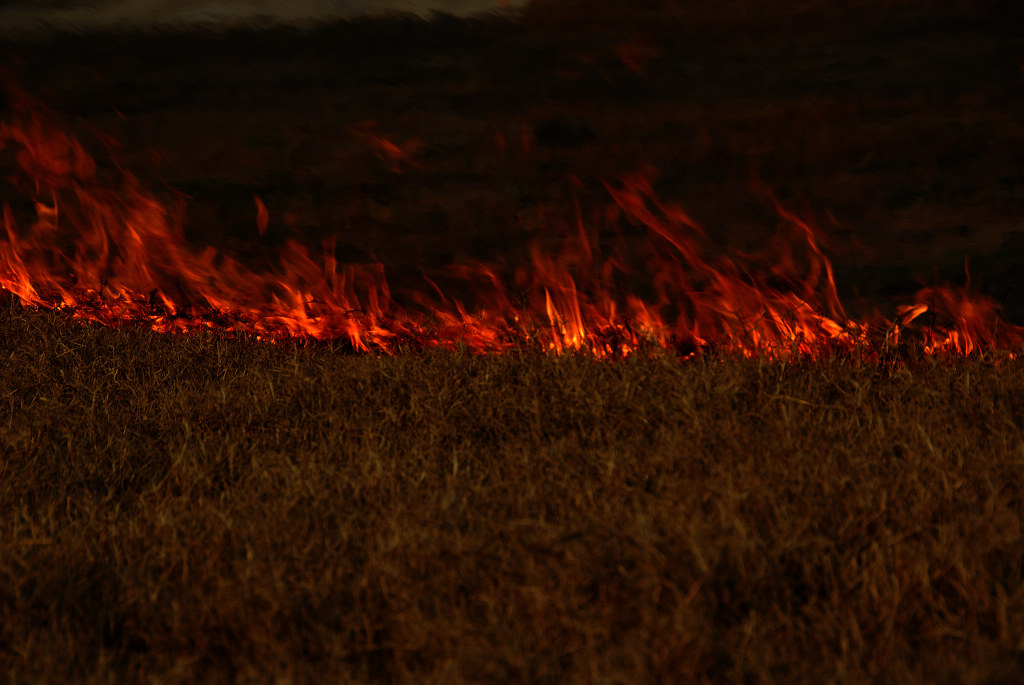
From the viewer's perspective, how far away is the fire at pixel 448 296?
3.41m

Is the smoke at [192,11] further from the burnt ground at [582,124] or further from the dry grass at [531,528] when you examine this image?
the dry grass at [531,528]

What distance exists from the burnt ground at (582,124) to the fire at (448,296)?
78mm

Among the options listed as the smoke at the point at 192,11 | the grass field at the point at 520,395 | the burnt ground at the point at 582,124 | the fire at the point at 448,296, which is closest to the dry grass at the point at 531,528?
the grass field at the point at 520,395

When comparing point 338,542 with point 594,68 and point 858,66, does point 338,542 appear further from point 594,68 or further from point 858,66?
point 858,66

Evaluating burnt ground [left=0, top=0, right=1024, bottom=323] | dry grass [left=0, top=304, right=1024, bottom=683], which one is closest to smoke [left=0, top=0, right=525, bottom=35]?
burnt ground [left=0, top=0, right=1024, bottom=323]

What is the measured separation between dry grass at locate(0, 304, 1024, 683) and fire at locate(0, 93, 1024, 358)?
1.21ft

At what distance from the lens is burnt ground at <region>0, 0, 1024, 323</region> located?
3436mm

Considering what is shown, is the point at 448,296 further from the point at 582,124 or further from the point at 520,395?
the point at 520,395

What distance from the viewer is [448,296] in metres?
3.81

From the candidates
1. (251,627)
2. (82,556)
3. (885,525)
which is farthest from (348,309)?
(885,525)

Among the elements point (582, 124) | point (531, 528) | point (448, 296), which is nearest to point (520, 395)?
point (531, 528)

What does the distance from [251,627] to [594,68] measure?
2.68 meters

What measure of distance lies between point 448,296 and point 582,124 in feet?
2.85

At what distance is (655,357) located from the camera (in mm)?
3166
